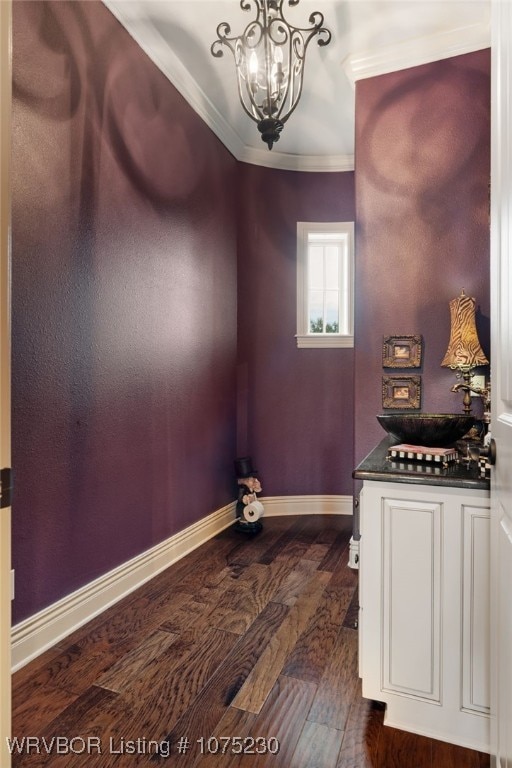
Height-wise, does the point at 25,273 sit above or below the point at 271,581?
above

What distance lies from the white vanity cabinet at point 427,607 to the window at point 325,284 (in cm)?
258

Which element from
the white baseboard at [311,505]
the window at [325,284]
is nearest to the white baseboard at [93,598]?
the white baseboard at [311,505]

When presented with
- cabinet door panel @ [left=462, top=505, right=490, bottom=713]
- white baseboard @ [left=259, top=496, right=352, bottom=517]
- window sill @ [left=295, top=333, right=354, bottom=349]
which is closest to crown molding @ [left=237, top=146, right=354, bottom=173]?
window sill @ [left=295, top=333, right=354, bottom=349]

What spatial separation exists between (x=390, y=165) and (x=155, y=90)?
1450 mm

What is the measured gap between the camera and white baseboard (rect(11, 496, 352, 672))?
1.94 meters

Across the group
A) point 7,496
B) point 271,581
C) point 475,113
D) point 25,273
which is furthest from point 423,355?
point 7,496

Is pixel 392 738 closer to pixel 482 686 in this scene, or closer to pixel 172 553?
pixel 482 686

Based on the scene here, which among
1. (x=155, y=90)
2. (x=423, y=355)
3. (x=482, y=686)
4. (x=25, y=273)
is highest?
(x=155, y=90)

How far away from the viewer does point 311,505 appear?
4066 millimetres

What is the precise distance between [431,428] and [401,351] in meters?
1.07

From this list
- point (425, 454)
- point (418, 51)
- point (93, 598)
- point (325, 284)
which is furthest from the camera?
point (325, 284)

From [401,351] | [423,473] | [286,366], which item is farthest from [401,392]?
[286,366]

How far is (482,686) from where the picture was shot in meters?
1.45

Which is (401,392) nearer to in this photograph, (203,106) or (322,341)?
(322,341)
